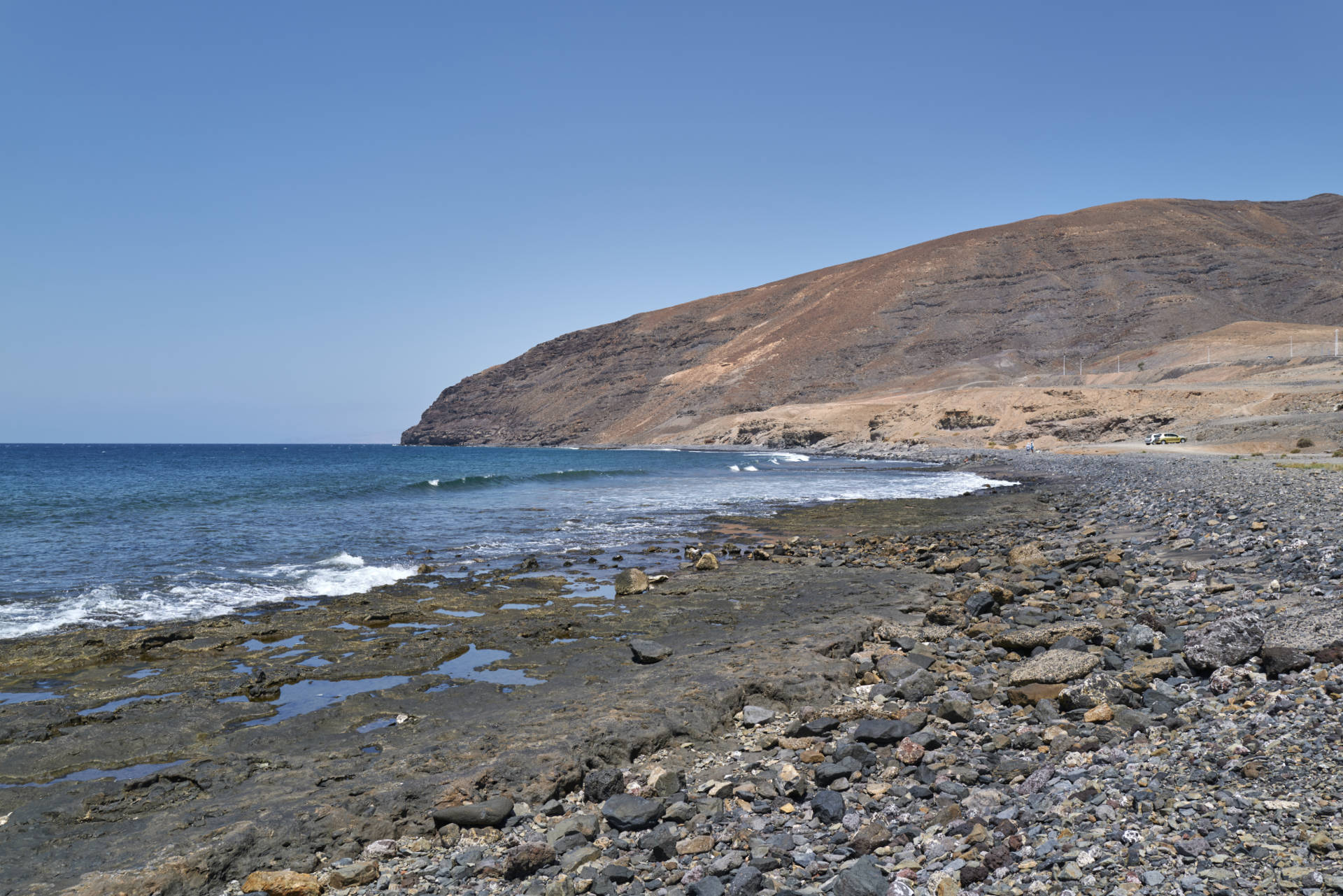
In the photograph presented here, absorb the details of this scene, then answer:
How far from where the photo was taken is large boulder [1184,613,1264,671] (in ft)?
19.9

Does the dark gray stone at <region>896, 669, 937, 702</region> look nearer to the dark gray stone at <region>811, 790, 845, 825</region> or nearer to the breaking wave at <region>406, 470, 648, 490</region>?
the dark gray stone at <region>811, 790, 845, 825</region>

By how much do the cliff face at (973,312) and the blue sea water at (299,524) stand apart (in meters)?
78.5

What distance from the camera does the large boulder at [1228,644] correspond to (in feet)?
19.9

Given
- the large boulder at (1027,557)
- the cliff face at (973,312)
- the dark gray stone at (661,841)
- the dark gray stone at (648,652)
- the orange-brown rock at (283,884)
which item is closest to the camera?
the orange-brown rock at (283,884)

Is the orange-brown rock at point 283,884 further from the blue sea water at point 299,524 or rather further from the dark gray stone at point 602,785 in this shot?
the blue sea water at point 299,524

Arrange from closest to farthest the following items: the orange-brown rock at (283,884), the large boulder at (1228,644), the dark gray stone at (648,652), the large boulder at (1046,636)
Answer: the orange-brown rock at (283,884) → the large boulder at (1228,644) → the large boulder at (1046,636) → the dark gray stone at (648,652)

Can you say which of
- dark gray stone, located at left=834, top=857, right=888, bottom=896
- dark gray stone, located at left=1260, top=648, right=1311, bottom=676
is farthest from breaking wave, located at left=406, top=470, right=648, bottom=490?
dark gray stone, located at left=834, top=857, right=888, bottom=896

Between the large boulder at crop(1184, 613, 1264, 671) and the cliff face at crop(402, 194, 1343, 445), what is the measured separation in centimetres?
10981

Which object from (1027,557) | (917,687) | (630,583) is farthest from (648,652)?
(1027,557)

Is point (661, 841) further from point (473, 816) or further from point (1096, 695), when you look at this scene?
point (1096, 695)

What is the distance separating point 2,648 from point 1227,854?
13.2 metres

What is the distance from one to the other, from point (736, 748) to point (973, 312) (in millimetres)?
136759

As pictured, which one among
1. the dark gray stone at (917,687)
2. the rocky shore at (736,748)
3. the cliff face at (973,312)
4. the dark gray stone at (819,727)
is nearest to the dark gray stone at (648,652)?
the rocky shore at (736,748)

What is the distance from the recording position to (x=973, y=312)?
13038 centimetres
